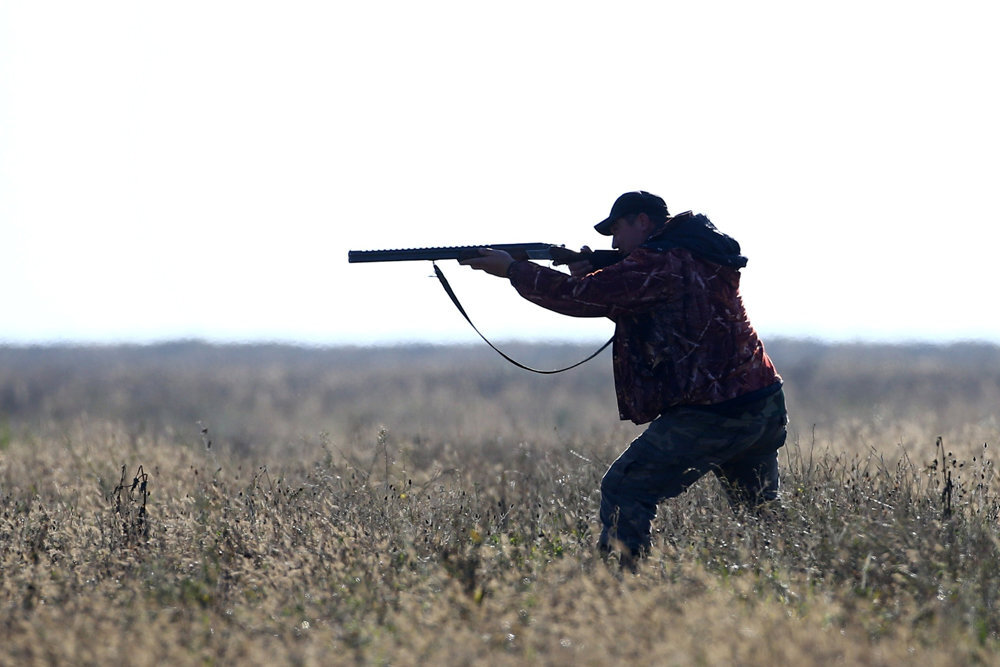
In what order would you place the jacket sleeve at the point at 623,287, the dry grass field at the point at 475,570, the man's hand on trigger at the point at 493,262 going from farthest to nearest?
the man's hand on trigger at the point at 493,262 < the jacket sleeve at the point at 623,287 < the dry grass field at the point at 475,570

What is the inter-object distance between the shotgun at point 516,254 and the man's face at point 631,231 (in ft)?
0.32

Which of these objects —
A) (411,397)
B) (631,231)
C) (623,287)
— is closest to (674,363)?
(623,287)

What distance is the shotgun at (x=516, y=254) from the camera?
6094 mm

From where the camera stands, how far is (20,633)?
15.0ft

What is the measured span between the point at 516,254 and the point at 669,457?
5.15ft

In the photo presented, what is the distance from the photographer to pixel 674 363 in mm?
5465

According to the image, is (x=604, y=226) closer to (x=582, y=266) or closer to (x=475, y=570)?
(x=582, y=266)

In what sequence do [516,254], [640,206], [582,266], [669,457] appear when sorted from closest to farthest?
[669,457], [640,206], [582,266], [516,254]

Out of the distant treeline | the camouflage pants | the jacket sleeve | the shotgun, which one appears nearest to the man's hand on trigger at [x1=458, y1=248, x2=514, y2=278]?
the shotgun

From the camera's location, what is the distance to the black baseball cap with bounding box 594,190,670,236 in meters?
5.85

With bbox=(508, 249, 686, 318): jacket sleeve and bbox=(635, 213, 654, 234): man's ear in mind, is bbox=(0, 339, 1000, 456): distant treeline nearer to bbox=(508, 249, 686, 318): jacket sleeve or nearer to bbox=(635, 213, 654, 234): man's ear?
bbox=(635, 213, 654, 234): man's ear

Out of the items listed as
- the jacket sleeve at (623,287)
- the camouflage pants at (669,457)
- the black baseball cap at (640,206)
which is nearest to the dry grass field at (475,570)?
the camouflage pants at (669,457)

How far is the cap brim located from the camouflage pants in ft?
3.63

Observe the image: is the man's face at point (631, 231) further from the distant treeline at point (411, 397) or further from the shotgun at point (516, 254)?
the distant treeline at point (411, 397)
